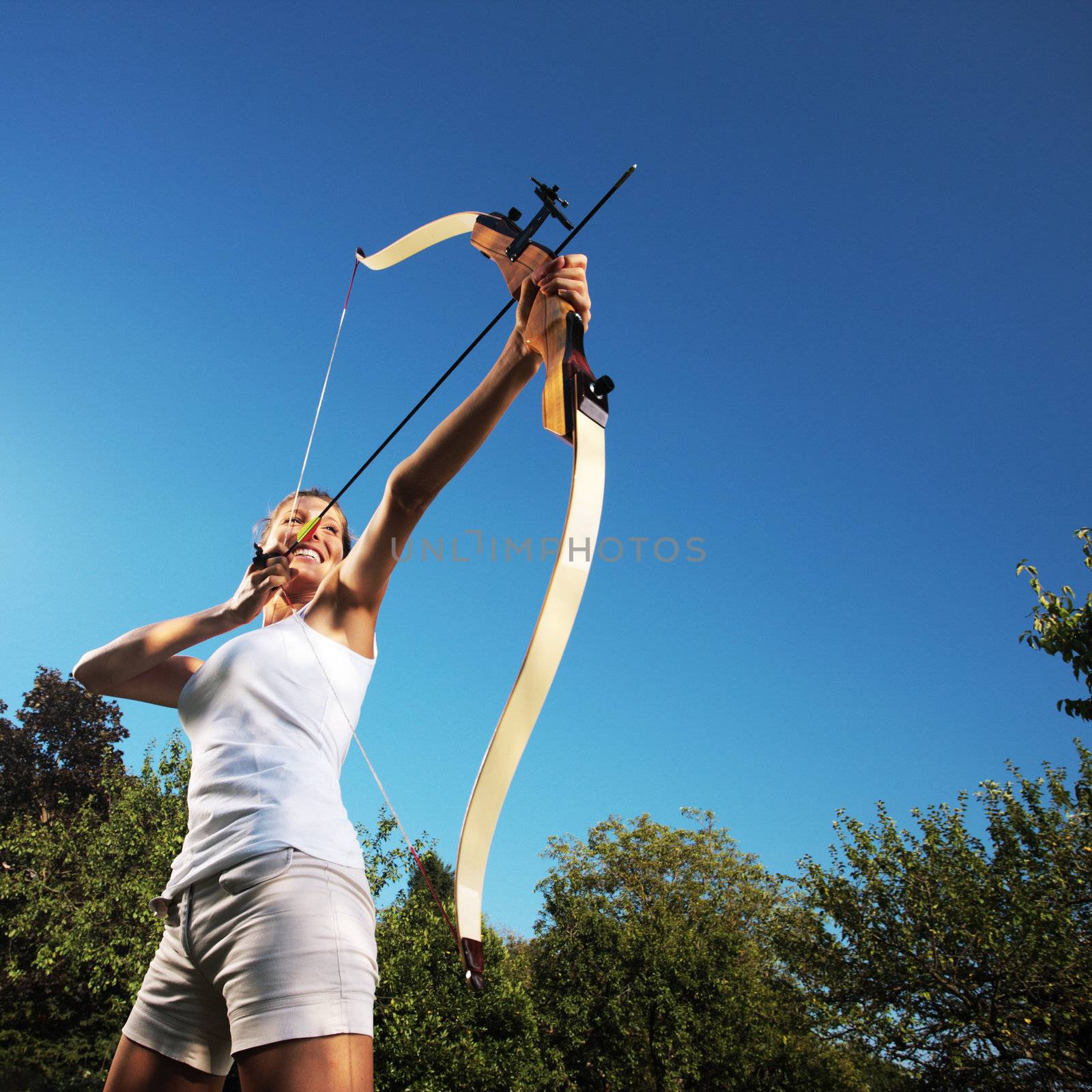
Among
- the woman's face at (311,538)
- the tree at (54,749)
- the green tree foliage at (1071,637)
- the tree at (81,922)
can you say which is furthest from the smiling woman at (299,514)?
the tree at (54,749)

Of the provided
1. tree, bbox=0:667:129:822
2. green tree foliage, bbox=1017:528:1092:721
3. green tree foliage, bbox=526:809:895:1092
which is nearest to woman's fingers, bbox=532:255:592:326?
green tree foliage, bbox=1017:528:1092:721

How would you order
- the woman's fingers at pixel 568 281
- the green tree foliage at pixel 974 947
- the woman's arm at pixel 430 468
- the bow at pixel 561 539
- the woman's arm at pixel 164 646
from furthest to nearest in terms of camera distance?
the green tree foliage at pixel 974 947 < the woman's arm at pixel 164 646 < the woman's fingers at pixel 568 281 < the woman's arm at pixel 430 468 < the bow at pixel 561 539

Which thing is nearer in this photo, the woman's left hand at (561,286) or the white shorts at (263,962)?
the white shorts at (263,962)

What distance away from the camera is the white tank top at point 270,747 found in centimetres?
142

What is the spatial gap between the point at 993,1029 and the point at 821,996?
2982 millimetres

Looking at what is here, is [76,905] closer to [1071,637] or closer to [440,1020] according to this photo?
[440,1020]

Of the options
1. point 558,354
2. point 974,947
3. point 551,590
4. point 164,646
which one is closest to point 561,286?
point 558,354

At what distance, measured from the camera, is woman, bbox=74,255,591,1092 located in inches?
49.2

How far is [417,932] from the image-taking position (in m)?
16.4

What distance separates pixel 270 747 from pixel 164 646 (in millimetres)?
668

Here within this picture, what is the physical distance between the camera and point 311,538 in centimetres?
227

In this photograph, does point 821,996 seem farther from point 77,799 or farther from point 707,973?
point 77,799

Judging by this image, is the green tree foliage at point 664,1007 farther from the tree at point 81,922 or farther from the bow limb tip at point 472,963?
the bow limb tip at point 472,963

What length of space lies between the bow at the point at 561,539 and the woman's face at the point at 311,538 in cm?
4
